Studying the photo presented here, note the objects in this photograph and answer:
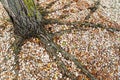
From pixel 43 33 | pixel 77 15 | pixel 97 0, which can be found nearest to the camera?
pixel 43 33

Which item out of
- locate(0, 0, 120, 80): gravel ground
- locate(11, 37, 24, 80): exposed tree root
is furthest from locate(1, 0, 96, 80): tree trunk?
locate(0, 0, 120, 80): gravel ground

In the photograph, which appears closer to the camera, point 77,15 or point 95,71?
point 95,71

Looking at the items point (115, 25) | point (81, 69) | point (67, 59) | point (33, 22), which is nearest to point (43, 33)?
point (33, 22)

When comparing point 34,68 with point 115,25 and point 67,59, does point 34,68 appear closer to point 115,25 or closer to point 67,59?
point 67,59

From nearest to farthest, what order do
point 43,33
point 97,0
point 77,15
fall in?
point 43,33 → point 77,15 → point 97,0

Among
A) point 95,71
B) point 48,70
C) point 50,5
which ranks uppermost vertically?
point 50,5

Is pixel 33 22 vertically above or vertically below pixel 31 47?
above

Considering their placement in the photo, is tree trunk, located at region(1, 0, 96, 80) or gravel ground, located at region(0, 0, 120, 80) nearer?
tree trunk, located at region(1, 0, 96, 80)

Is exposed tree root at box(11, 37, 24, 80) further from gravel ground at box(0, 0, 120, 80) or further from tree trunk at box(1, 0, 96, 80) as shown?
gravel ground at box(0, 0, 120, 80)
